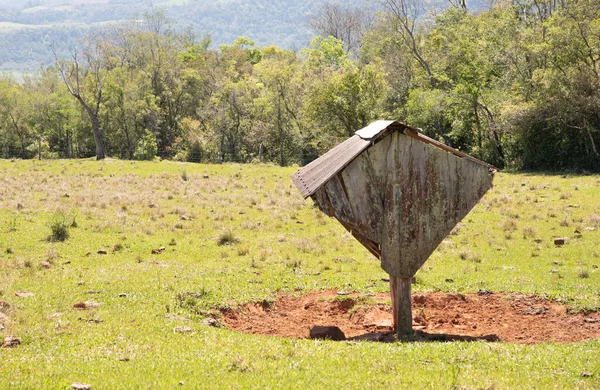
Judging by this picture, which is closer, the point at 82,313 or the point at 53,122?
the point at 82,313

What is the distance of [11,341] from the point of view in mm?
10352

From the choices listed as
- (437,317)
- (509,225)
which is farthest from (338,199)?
(509,225)

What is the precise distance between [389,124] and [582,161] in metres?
38.6

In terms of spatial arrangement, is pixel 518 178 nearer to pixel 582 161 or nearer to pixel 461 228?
pixel 582 161

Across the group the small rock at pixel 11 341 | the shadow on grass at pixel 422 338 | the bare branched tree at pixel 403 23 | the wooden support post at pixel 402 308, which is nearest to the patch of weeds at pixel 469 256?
the shadow on grass at pixel 422 338

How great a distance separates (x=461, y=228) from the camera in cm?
2562

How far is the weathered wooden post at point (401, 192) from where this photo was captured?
1130 centimetres

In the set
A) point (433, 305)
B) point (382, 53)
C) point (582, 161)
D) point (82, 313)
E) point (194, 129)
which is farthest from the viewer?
point (382, 53)

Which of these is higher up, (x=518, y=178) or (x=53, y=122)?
(x=53, y=122)

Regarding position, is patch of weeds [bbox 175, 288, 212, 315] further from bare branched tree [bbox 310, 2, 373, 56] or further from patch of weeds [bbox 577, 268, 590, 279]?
bare branched tree [bbox 310, 2, 373, 56]

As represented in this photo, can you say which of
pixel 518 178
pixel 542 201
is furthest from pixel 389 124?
pixel 518 178

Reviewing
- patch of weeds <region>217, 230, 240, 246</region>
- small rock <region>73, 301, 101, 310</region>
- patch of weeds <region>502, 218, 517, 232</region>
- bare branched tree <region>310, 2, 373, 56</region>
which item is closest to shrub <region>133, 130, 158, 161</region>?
patch of weeds <region>217, 230, 240, 246</region>

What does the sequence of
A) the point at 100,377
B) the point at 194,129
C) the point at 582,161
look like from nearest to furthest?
1. the point at 100,377
2. the point at 582,161
3. the point at 194,129

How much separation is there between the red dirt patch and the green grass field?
73 centimetres
